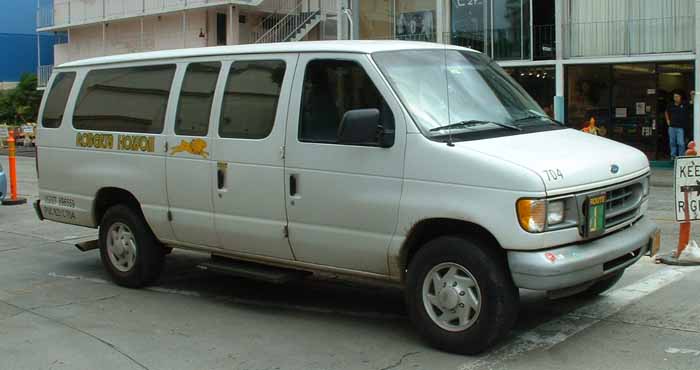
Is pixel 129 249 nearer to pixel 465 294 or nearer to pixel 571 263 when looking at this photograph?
pixel 465 294

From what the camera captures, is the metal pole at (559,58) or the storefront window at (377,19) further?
the storefront window at (377,19)

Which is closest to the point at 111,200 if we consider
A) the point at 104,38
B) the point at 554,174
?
the point at 554,174

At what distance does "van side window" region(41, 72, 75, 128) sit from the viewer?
28.1ft

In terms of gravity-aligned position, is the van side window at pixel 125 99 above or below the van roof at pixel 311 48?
below

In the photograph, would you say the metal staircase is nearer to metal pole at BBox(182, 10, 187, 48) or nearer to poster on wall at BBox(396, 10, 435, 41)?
metal pole at BBox(182, 10, 187, 48)

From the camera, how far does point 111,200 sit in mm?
8273

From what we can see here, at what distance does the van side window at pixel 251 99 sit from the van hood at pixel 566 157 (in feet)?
5.88

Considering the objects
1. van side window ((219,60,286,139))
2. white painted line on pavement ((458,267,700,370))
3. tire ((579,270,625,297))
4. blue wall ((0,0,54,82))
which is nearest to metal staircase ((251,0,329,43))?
blue wall ((0,0,54,82))

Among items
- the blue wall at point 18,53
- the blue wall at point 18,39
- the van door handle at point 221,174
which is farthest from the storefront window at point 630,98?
the blue wall at point 18,39

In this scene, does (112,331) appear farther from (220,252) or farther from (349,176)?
(349,176)

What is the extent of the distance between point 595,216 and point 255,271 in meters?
2.85

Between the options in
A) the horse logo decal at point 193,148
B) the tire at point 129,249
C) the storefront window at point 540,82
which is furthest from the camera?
the storefront window at point 540,82

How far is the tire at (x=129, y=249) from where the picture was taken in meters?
7.91

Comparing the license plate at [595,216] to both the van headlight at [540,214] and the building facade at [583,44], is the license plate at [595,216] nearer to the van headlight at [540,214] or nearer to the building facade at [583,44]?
the van headlight at [540,214]
